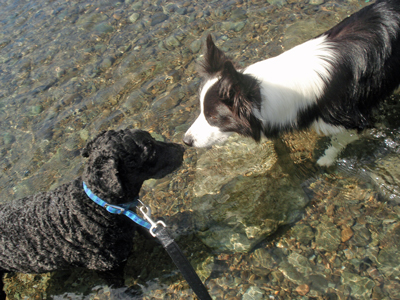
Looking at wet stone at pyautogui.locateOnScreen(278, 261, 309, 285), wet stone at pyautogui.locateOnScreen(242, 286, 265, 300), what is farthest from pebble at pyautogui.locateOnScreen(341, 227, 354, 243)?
wet stone at pyautogui.locateOnScreen(242, 286, 265, 300)

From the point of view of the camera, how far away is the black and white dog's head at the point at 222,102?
2400mm

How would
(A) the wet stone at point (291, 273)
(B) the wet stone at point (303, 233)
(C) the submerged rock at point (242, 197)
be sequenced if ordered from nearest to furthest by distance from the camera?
(A) the wet stone at point (291, 273), (B) the wet stone at point (303, 233), (C) the submerged rock at point (242, 197)

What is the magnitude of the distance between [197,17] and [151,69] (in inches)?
59.6

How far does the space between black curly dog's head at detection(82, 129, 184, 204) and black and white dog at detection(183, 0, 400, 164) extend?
502 mm

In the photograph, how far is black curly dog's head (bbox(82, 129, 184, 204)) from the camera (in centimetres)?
232

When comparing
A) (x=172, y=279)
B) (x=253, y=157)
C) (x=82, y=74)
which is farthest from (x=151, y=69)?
(x=172, y=279)

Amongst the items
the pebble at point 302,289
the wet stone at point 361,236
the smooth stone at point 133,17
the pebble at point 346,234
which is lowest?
the wet stone at point 361,236

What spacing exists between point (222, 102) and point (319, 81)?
0.97 meters

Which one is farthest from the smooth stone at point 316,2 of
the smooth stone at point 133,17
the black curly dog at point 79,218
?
the black curly dog at point 79,218

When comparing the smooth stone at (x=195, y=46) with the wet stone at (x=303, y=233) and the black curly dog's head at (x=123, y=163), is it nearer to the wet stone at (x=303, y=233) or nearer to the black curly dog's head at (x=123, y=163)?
the black curly dog's head at (x=123, y=163)

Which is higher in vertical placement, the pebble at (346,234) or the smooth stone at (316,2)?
the smooth stone at (316,2)

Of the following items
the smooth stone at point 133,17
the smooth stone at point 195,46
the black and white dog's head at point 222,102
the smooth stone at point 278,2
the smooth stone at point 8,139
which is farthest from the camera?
the smooth stone at point 133,17

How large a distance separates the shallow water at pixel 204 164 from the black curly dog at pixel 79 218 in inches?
18.9

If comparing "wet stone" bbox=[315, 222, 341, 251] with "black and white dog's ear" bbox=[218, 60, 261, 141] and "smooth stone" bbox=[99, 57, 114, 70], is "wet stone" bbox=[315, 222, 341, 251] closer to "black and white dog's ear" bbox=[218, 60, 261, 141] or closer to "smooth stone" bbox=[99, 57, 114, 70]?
"black and white dog's ear" bbox=[218, 60, 261, 141]
